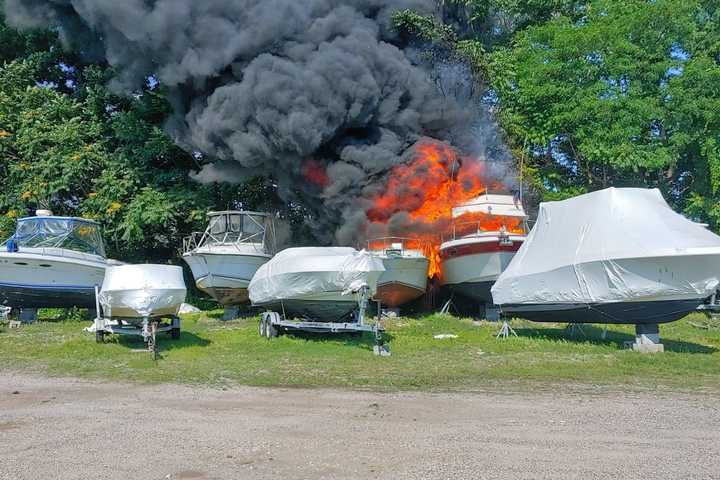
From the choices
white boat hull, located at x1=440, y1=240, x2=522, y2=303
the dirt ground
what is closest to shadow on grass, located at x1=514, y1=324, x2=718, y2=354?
white boat hull, located at x1=440, y1=240, x2=522, y2=303

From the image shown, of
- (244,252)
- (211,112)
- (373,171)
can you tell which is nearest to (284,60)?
(211,112)

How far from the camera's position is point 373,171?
2333cm

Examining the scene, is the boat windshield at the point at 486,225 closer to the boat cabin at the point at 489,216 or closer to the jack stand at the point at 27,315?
the boat cabin at the point at 489,216

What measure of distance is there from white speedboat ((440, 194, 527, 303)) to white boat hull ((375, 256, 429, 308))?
37.6 inches

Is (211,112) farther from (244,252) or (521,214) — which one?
(521,214)

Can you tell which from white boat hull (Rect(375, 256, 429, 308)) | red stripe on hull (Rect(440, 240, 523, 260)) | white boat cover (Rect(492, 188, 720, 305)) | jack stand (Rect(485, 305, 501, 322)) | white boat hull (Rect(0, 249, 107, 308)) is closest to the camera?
white boat cover (Rect(492, 188, 720, 305))

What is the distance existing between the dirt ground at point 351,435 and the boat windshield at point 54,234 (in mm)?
11957

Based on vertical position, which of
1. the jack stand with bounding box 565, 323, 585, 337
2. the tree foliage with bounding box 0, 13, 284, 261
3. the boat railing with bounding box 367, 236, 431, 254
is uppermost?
the tree foliage with bounding box 0, 13, 284, 261

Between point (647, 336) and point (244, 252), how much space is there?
12.7 meters

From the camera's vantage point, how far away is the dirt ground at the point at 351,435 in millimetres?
5703

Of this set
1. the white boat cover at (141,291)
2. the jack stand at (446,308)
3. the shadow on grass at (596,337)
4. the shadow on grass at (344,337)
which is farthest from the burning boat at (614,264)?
the white boat cover at (141,291)

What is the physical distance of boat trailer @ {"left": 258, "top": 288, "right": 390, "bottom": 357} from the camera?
13.9 metres

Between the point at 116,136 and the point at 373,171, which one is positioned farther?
the point at 116,136

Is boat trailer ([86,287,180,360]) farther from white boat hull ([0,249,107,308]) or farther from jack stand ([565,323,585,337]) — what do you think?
jack stand ([565,323,585,337])
